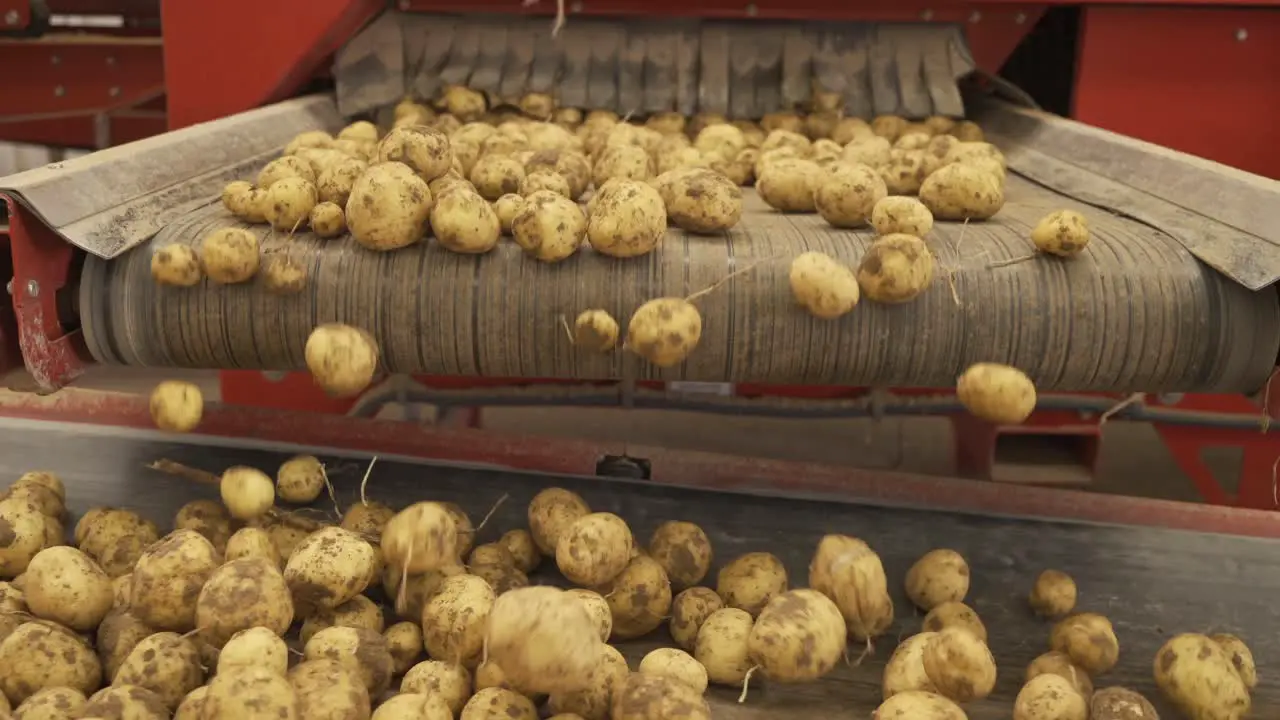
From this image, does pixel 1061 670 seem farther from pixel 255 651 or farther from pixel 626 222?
pixel 255 651

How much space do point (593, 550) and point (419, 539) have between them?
21 cm

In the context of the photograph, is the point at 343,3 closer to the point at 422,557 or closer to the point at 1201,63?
the point at 422,557

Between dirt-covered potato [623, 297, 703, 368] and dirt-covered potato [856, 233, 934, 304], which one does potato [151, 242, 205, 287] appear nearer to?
dirt-covered potato [623, 297, 703, 368]

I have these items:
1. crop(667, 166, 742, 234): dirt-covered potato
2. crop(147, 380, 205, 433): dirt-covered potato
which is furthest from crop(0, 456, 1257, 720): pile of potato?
crop(667, 166, 742, 234): dirt-covered potato

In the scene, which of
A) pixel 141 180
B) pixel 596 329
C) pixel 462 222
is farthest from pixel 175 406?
pixel 596 329

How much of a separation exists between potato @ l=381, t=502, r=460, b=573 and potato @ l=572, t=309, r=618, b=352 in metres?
0.28

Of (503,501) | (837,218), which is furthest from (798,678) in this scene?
(837,218)

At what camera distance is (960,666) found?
1161 mm

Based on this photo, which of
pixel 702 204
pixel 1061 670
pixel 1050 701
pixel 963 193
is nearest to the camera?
pixel 1050 701

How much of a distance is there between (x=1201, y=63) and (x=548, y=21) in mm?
1416

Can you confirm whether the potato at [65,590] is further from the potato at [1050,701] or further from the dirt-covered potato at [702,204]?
the potato at [1050,701]

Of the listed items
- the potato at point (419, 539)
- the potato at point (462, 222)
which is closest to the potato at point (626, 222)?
the potato at point (462, 222)

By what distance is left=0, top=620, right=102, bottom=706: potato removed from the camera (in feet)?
3.89

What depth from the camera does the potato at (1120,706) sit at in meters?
1.16
